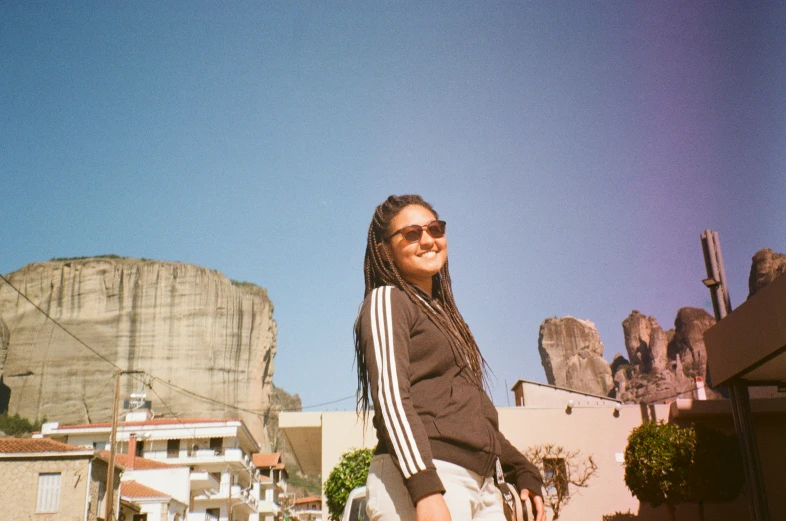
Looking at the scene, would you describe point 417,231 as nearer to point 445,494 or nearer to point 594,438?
point 445,494

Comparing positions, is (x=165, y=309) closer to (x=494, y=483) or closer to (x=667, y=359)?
(x=667, y=359)

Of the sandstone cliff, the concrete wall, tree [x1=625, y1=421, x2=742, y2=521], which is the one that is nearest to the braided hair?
tree [x1=625, y1=421, x2=742, y2=521]

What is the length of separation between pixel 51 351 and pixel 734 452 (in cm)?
6488

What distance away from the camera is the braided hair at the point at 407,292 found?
1844mm

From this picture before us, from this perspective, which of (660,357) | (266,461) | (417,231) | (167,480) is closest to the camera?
(417,231)

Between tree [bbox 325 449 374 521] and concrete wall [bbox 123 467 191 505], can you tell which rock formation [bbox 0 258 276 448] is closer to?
concrete wall [bbox 123 467 191 505]

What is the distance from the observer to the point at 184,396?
63.8 meters

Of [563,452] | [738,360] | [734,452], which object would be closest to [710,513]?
[563,452]

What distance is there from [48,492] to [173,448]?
67.1ft

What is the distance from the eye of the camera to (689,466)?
13.6 m

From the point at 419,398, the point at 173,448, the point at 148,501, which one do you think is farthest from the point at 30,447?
the point at 419,398

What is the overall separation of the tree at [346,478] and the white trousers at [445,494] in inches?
579

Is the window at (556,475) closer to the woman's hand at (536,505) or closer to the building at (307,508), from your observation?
the woman's hand at (536,505)

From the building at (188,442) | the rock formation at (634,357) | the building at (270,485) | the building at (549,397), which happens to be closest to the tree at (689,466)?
the building at (549,397)
